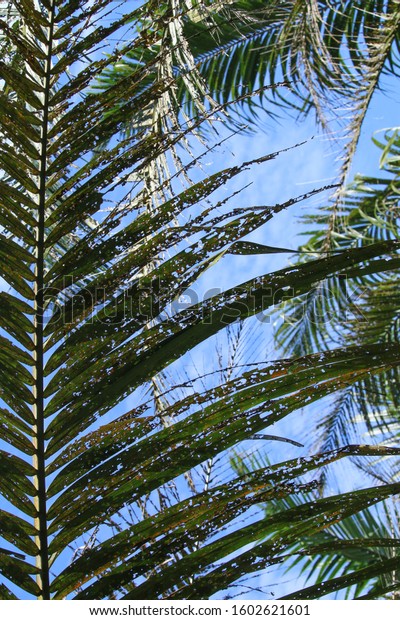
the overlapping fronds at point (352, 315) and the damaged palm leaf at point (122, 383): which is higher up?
the overlapping fronds at point (352, 315)

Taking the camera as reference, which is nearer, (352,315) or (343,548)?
(343,548)

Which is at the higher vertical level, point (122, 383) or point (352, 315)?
A: point (352, 315)

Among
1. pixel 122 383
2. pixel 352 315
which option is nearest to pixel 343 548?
pixel 122 383

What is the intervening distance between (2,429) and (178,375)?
87 cm

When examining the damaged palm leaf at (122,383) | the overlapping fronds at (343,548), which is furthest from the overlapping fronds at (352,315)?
the damaged palm leaf at (122,383)

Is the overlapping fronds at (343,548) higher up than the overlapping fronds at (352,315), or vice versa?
the overlapping fronds at (352,315)

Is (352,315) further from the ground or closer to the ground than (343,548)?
further from the ground

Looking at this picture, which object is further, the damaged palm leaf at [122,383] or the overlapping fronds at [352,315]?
the overlapping fronds at [352,315]

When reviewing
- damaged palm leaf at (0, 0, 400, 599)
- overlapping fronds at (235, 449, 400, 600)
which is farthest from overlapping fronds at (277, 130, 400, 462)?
damaged palm leaf at (0, 0, 400, 599)

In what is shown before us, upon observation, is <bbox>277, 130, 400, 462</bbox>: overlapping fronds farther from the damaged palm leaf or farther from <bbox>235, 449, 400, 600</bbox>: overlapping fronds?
the damaged palm leaf

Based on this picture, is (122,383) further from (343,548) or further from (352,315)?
(352,315)

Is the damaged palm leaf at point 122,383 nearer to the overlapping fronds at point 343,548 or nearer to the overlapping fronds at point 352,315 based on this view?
the overlapping fronds at point 343,548

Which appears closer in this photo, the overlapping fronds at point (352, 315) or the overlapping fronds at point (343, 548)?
the overlapping fronds at point (343, 548)
